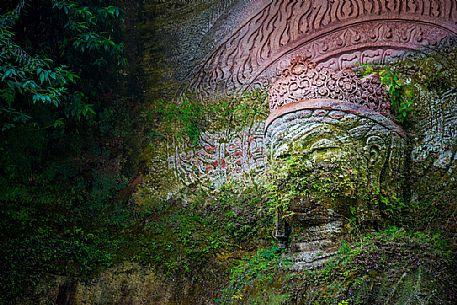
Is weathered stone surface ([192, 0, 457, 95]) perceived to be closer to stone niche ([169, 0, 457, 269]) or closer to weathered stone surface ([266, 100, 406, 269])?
stone niche ([169, 0, 457, 269])

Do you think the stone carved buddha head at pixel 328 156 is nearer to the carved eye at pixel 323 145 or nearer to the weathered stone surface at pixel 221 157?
the carved eye at pixel 323 145

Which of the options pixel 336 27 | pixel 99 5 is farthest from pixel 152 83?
pixel 336 27

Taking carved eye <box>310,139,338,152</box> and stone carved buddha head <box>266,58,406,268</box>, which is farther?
carved eye <box>310,139,338,152</box>

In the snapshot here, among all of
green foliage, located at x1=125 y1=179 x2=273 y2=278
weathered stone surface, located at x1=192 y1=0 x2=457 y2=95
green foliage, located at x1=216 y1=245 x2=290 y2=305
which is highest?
weathered stone surface, located at x1=192 y1=0 x2=457 y2=95

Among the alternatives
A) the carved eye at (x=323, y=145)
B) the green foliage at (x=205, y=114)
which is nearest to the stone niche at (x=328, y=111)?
the carved eye at (x=323, y=145)

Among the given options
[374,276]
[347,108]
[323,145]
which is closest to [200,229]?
[323,145]

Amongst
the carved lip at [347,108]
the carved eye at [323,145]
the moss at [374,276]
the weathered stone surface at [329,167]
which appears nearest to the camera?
the moss at [374,276]

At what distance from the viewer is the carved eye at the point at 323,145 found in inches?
206

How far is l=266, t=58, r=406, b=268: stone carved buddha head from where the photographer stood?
16.6 feet

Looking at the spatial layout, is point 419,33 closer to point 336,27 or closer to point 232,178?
point 336,27

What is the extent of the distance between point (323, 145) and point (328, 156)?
0.11 m

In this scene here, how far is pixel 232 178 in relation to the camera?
6.20 m

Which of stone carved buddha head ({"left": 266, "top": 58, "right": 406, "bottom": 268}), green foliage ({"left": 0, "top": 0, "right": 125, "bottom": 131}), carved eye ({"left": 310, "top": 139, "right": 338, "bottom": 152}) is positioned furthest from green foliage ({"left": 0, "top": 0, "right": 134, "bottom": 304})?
carved eye ({"left": 310, "top": 139, "right": 338, "bottom": 152})

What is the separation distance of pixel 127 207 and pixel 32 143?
123cm
